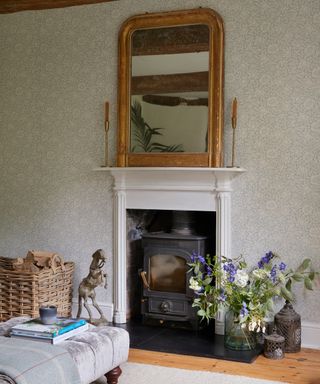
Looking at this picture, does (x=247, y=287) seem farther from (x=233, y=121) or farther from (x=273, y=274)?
(x=233, y=121)

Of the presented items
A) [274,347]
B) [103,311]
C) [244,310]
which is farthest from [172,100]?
[274,347]

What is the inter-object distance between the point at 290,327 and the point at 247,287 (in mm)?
375

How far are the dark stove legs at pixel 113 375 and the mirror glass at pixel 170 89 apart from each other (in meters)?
1.74

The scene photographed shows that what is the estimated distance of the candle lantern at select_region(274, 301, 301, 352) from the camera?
13.7 ft

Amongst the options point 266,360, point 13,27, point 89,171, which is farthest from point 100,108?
point 266,360

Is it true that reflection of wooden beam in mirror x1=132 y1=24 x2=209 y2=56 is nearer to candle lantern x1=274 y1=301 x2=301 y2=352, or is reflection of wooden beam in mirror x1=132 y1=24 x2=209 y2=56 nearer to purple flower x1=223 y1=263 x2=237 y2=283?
purple flower x1=223 y1=263 x2=237 y2=283

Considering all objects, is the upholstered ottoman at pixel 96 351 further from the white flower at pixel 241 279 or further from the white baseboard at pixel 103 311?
the white baseboard at pixel 103 311

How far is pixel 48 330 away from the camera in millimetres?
3180

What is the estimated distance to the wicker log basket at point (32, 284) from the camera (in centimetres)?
458

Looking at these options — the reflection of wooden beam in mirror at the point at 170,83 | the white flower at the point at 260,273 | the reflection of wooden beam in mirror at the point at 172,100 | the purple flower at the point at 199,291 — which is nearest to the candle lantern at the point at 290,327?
the white flower at the point at 260,273

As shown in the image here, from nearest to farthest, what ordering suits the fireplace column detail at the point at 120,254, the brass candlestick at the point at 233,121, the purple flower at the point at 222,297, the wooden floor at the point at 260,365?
the wooden floor at the point at 260,365
the purple flower at the point at 222,297
the brass candlestick at the point at 233,121
the fireplace column detail at the point at 120,254

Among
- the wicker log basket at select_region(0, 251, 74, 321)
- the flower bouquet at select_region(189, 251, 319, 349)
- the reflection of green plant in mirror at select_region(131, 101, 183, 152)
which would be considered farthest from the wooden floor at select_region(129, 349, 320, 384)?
the reflection of green plant in mirror at select_region(131, 101, 183, 152)

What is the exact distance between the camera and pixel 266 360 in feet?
13.1

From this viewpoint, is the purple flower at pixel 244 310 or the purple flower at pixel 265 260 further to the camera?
the purple flower at pixel 265 260
